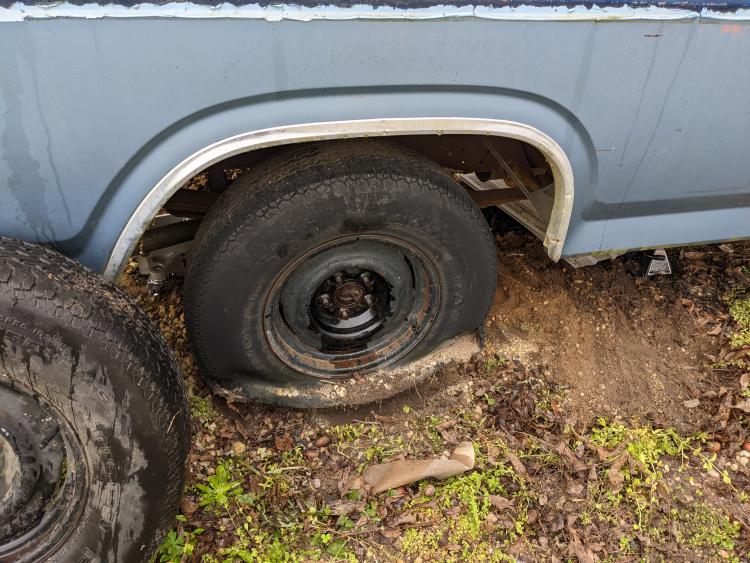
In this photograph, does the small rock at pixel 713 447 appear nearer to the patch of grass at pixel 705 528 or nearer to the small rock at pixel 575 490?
the patch of grass at pixel 705 528

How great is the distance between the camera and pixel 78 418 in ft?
5.98

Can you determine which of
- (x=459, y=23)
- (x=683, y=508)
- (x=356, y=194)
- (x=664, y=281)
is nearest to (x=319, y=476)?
(x=356, y=194)

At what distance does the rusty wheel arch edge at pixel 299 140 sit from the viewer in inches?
74.7

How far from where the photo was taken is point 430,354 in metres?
2.90

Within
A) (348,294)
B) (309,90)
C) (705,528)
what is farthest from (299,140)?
(705,528)

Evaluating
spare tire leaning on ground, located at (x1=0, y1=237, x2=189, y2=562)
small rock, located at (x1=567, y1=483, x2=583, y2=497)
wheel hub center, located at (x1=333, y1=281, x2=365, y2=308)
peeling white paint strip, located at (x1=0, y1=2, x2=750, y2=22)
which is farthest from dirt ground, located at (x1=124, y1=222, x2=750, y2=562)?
peeling white paint strip, located at (x1=0, y1=2, x2=750, y2=22)

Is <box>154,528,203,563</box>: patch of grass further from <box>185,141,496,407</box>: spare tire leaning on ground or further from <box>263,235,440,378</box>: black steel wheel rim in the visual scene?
<box>263,235,440,378</box>: black steel wheel rim

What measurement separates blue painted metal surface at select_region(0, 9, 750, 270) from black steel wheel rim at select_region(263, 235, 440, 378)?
643mm

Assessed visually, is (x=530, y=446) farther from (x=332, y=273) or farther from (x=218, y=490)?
(x=218, y=490)

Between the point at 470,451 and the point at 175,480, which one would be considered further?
the point at 470,451

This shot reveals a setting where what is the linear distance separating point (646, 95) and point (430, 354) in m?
1.41

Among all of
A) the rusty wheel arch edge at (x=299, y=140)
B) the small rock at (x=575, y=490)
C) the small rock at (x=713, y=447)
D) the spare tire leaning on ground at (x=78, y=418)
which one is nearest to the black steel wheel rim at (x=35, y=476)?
the spare tire leaning on ground at (x=78, y=418)

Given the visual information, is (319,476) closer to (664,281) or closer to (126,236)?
(126,236)

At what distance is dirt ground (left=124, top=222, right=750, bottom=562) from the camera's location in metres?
2.27
